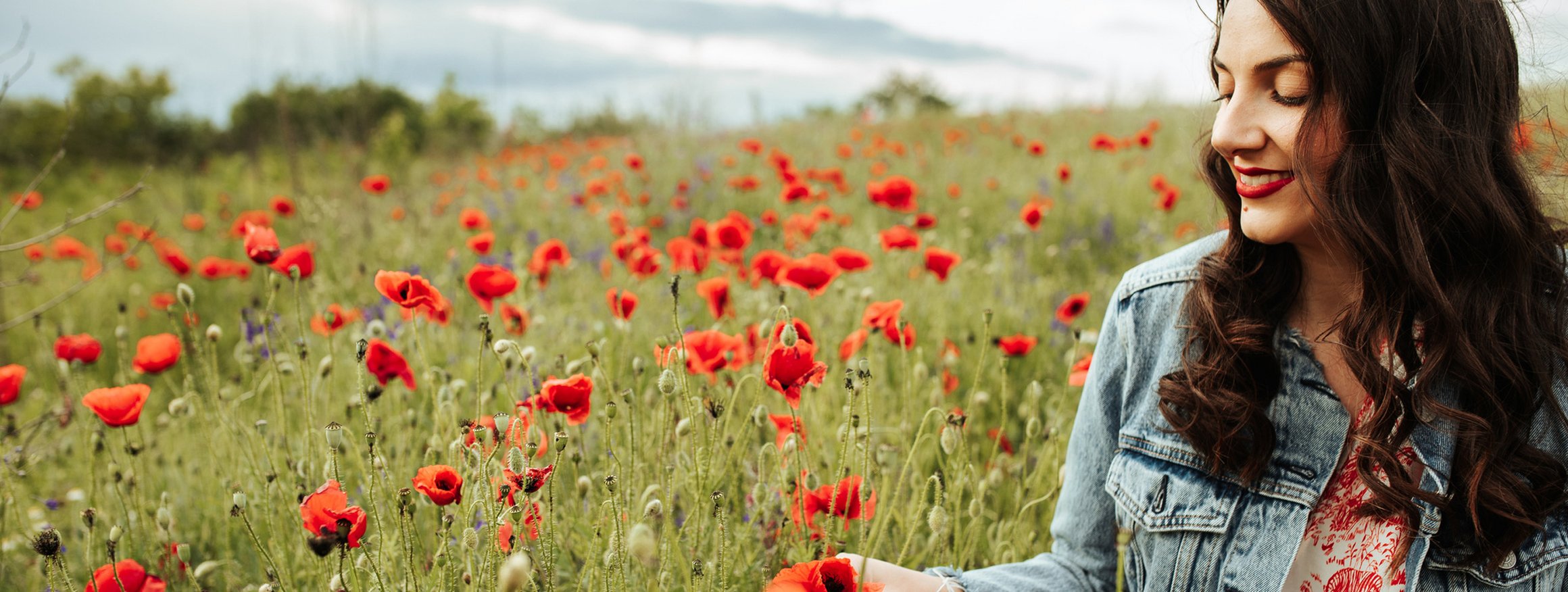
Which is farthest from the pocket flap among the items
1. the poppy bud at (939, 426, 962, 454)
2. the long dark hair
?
the poppy bud at (939, 426, 962, 454)

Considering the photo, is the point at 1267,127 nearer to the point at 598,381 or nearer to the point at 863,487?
the point at 863,487

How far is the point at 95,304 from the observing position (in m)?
4.71

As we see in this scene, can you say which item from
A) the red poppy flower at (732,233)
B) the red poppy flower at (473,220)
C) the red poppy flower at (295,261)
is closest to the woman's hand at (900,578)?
the red poppy flower at (295,261)

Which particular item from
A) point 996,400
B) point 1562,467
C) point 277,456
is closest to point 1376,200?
point 1562,467

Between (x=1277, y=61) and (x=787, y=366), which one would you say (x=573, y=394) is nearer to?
(x=787, y=366)

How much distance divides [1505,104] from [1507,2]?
137 mm

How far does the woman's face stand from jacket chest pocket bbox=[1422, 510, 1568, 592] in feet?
1.66

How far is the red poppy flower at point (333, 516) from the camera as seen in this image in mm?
1023

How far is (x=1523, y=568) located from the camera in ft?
4.07

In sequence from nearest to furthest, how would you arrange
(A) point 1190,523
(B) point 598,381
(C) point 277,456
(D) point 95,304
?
(A) point 1190,523, (B) point 598,381, (C) point 277,456, (D) point 95,304

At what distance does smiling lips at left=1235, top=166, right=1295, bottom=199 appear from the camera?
1.24 meters

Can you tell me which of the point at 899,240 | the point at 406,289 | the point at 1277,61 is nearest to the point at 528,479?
the point at 406,289

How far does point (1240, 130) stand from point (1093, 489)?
65 centimetres

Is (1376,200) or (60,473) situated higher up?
(1376,200)
